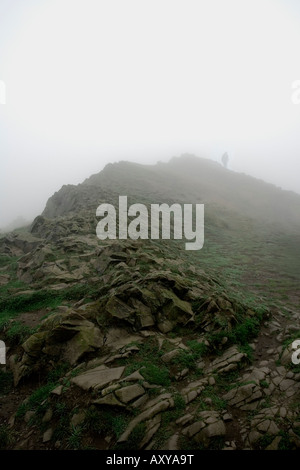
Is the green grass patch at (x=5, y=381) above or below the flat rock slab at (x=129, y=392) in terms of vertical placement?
below

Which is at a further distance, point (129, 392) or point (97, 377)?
point (97, 377)

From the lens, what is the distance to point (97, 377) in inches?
297
